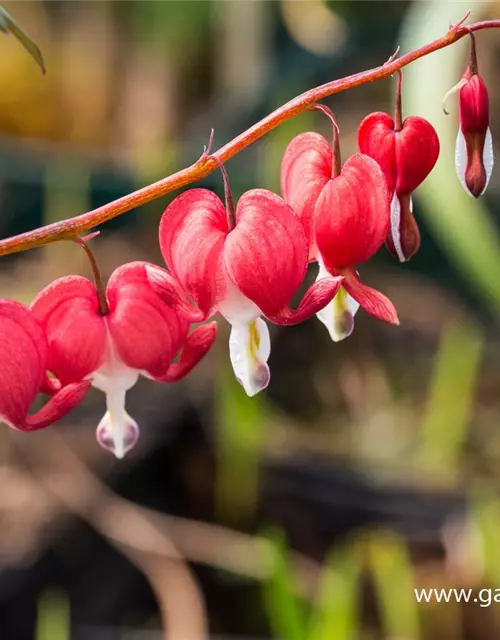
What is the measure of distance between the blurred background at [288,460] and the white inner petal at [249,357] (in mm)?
434

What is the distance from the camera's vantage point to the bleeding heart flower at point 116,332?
49 centimetres

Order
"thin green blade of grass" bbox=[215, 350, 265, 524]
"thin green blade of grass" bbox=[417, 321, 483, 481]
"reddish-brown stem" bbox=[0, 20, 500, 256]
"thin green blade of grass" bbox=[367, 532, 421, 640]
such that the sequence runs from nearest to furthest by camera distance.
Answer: "reddish-brown stem" bbox=[0, 20, 500, 256]
"thin green blade of grass" bbox=[367, 532, 421, 640]
"thin green blade of grass" bbox=[215, 350, 265, 524]
"thin green blade of grass" bbox=[417, 321, 483, 481]

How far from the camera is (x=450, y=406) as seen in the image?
172 centimetres

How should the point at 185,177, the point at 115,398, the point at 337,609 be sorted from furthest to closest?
the point at 337,609
the point at 115,398
the point at 185,177

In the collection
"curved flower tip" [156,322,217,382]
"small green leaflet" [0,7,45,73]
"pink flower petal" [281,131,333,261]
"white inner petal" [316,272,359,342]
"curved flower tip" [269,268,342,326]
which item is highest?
"small green leaflet" [0,7,45,73]

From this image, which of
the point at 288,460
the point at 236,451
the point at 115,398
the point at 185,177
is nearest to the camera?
the point at 185,177

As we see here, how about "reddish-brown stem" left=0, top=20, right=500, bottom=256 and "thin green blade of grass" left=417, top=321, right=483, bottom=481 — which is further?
"thin green blade of grass" left=417, top=321, right=483, bottom=481

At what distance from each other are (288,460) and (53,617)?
2.49 feet

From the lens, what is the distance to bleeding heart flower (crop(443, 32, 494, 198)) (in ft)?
1.60

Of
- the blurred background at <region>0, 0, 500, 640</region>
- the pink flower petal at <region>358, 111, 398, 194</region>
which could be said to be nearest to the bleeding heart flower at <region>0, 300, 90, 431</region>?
the pink flower petal at <region>358, 111, 398, 194</region>

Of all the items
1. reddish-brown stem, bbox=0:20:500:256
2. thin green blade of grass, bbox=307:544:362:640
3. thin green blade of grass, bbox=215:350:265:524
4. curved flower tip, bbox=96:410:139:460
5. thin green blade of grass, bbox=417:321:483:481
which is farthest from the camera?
thin green blade of grass, bbox=417:321:483:481

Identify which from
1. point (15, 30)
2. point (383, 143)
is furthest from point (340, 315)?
point (15, 30)

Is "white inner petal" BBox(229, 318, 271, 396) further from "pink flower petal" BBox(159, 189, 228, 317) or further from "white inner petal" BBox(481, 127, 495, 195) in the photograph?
"white inner petal" BBox(481, 127, 495, 195)

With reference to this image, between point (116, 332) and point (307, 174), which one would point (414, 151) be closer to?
point (307, 174)
